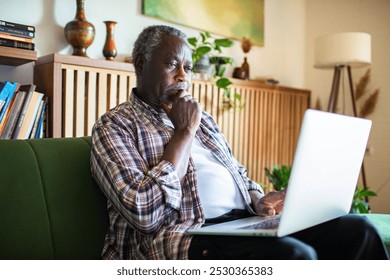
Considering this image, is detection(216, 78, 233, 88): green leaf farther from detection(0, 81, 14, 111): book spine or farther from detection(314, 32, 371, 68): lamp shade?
detection(0, 81, 14, 111): book spine

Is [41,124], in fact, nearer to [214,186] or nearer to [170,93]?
[170,93]

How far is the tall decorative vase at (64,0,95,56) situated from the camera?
229 cm

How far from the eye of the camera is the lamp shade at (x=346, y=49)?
10.2 feet

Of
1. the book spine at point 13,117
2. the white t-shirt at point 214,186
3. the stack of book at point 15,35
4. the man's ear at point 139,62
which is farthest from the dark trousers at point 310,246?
the stack of book at point 15,35

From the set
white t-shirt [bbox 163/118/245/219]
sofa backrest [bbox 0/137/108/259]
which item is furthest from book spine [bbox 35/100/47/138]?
white t-shirt [bbox 163/118/245/219]

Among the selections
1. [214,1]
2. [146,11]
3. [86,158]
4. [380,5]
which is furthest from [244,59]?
[86,158]

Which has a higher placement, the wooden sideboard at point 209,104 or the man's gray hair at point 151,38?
the man's gray hair at point 151,38

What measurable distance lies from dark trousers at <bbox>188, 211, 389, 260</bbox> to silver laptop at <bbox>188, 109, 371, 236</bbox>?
3cm

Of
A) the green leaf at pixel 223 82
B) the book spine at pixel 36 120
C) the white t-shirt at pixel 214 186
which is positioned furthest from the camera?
the green leaf at pixel 223 82

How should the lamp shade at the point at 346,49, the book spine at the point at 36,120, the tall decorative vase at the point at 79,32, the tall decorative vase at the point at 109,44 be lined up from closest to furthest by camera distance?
the book spine at the point at 36,120 → the tall decorative vase at the point at 79,32 → the tall decorative vase at the point at 109,44 → the lamp shade at the point at 346,49

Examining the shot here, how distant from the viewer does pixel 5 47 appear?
6.44 ft

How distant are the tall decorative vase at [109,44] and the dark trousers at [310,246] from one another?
1.68 meters

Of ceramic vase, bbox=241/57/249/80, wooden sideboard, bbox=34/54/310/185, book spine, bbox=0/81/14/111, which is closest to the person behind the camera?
book spine, bbox=0/81/14/111

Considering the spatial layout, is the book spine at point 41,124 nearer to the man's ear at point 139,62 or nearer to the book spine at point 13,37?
the book spine at point 13,37
